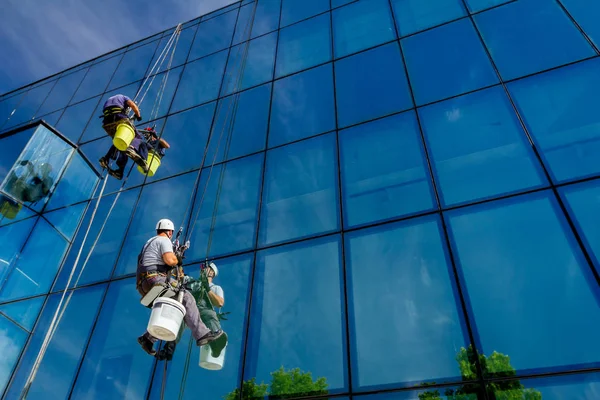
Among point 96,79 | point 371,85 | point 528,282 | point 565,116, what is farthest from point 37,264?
point 565,116

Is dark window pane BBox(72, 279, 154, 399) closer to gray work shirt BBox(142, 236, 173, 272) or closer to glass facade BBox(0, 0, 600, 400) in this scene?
glass facade BBox(0, 0, 600, 400)

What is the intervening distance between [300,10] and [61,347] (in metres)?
10.1

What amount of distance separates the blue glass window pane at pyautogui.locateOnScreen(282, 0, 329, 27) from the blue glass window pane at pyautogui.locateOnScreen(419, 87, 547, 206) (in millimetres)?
5443

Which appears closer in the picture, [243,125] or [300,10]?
[243,125]

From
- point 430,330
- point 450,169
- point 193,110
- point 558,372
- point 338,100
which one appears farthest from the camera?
point 193,110

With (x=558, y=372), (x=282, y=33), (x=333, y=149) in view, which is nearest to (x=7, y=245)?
(x=333, y=149)

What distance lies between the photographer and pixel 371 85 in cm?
873

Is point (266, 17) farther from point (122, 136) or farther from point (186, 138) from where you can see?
point (122, 136)

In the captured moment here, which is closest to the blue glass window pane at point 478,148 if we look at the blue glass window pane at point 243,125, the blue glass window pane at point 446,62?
the blue glass window pane at point 446,62

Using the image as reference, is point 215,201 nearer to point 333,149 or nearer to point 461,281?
point 333,149

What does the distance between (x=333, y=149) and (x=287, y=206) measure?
1473mm

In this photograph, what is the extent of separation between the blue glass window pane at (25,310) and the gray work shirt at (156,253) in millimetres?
5373

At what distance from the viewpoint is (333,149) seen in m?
8.05

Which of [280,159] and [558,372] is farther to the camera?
[280,159]
